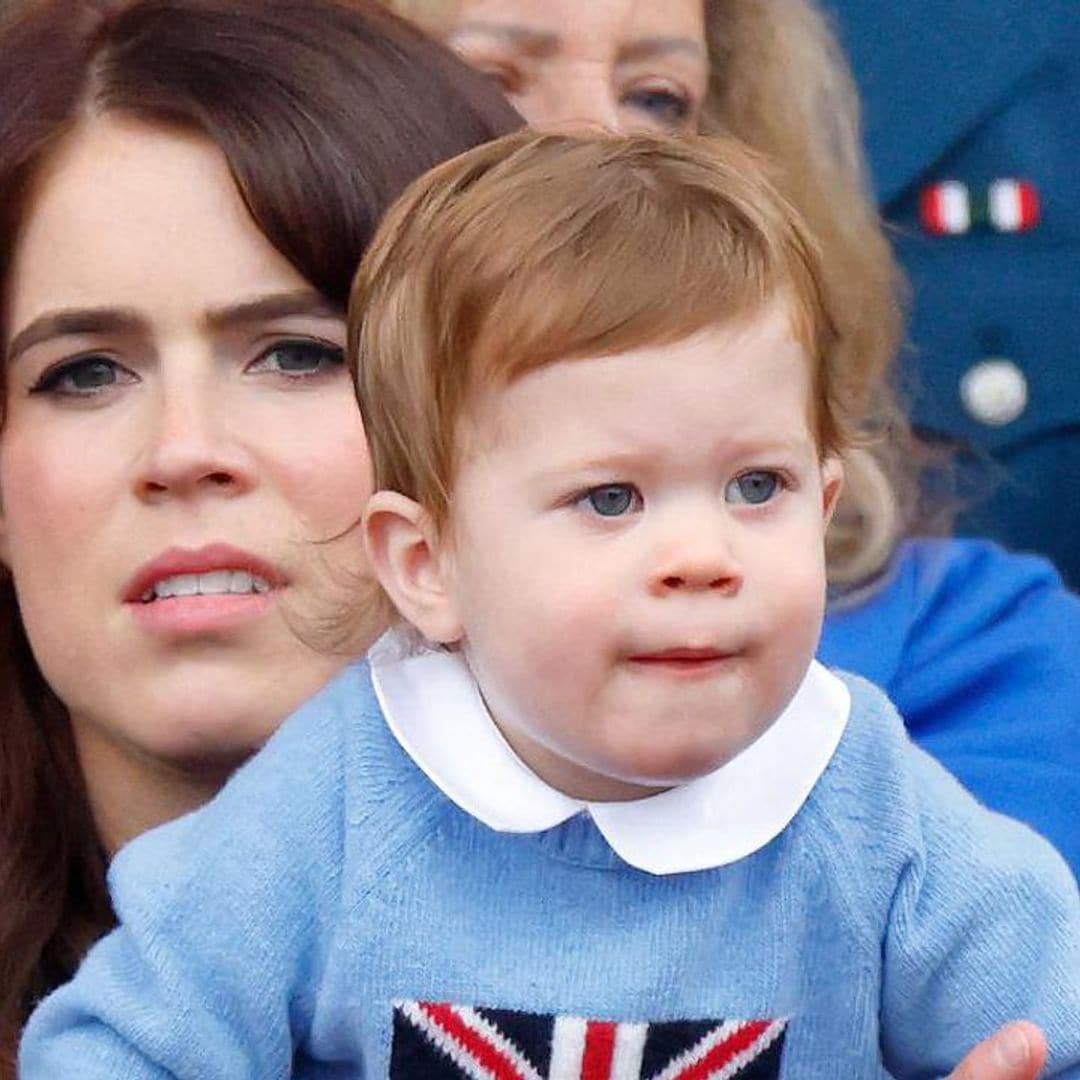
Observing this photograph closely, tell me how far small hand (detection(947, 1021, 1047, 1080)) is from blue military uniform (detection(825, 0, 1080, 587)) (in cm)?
166

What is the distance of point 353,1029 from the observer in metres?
1.50

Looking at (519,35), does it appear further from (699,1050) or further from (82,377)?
(699,1050)

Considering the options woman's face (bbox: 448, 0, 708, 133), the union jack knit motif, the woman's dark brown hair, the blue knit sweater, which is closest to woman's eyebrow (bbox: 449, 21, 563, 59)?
woman's face (bbox: 448, 0, 708, 133)

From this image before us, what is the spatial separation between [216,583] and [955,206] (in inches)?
59.0

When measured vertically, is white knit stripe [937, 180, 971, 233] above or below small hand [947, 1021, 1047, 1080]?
below

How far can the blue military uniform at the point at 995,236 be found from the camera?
3076 mm

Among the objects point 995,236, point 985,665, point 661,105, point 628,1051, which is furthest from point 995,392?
point 628,1051

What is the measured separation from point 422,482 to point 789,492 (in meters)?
0.20

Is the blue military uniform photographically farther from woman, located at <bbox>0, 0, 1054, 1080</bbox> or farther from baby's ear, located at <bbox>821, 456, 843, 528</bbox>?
baby's ear, located at <bbox>821, 456, 843, 528</bbox>

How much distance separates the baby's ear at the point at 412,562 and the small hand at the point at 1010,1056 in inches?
14.6

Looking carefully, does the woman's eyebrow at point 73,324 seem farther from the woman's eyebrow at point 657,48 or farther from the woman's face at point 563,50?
the woman's eyebrow at point 657,48

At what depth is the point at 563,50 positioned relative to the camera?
8.38ft

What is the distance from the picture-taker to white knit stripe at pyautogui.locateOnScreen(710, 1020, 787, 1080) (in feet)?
4.86

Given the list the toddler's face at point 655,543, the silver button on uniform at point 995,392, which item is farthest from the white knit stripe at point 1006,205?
the toddler's face at point 655,543
